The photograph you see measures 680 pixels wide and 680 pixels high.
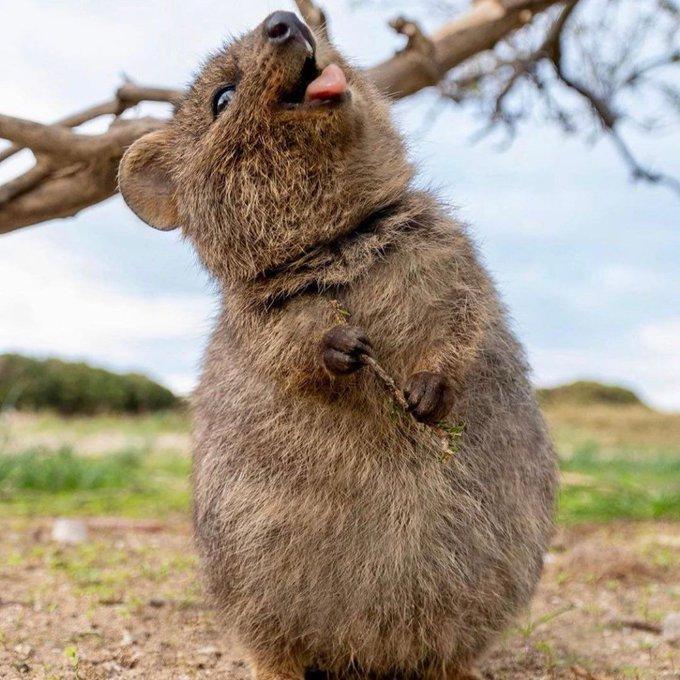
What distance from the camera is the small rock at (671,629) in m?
4.11

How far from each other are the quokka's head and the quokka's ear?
19 cm

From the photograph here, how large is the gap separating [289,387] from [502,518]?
88 centimetres

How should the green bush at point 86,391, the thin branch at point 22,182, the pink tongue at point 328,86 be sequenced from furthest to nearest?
the green bush at point 86,391
the thin branch at point 22,182
the pink tongue at point 328,86

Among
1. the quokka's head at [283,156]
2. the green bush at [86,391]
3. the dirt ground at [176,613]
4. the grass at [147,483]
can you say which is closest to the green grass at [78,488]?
the grass at [147,483]

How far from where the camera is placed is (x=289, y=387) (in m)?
2.77

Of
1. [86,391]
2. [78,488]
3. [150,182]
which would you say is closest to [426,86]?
[150,182]

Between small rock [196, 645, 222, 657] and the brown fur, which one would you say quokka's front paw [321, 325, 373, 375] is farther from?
small rock [196, 645, 222, 657]

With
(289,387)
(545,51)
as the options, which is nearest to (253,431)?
(289,387)

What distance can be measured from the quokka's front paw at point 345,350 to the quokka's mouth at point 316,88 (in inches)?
28.5

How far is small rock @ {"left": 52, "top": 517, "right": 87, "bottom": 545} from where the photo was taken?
5.80 meters

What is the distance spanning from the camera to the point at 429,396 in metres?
2.61

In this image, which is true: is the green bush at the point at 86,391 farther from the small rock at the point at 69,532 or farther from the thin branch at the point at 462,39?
the thin branch at the point at 462,39

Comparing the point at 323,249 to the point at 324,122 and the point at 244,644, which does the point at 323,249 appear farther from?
the point at 244,644

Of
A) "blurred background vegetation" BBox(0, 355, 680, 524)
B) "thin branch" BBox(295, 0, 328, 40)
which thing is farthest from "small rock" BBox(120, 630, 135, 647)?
"thin branch" BBox(295, 0, 328, 40)
